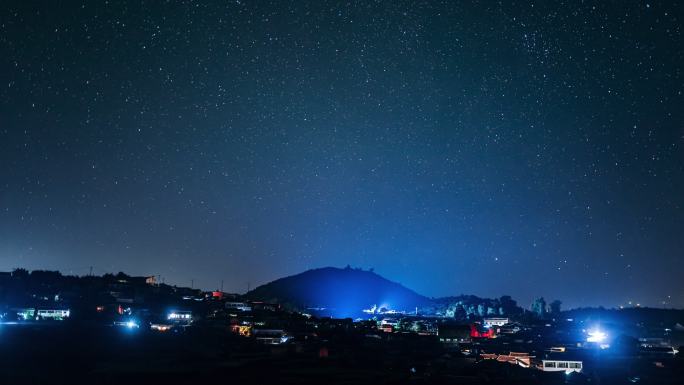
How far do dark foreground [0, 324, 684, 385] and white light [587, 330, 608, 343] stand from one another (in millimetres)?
14582

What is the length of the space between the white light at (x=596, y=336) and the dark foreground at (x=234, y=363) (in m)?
14.6

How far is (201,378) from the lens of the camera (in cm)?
2462

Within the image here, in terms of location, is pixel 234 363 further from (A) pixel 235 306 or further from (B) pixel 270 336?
(A) pixel 235 306

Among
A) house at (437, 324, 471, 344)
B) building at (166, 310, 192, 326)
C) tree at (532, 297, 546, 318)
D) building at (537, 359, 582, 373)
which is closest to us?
building at (537, 359, 582, 373)

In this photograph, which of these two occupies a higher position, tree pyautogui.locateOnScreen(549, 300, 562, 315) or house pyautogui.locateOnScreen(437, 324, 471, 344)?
tree pyautogui.locateOnScreen(549, 300, 562, 315)

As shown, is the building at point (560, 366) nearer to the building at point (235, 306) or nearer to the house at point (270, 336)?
the house at point (270, 336)

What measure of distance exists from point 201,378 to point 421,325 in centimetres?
4774

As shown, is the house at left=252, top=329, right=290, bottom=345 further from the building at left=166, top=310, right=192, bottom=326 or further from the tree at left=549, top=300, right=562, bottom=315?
the tree at left=549, top=300, right=562, bottom=315

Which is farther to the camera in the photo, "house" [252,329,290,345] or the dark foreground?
"house" [252,329,290,345]

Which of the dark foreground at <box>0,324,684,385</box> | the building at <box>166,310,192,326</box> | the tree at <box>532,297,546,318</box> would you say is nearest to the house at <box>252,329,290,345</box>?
the dark foreground at <box>0,324,684,385</box>

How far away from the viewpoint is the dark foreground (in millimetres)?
24750

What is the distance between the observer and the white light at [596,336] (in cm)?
5323

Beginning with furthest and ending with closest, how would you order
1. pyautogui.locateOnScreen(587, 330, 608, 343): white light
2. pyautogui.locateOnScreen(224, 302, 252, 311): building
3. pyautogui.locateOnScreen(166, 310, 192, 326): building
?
1. pyautogui.locateOnScreen(224, 302, 252, 311): building
2. pyautogui.locateOnScreen(587, 330, 608, 343): white light
3. pyautogui.locateOnScreen(166, 310, 192, 326): building

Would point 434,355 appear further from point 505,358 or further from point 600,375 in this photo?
point 600,375
